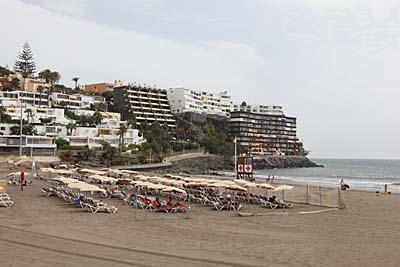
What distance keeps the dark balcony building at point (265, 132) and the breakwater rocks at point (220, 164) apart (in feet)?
36.8

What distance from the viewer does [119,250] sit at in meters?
12.0

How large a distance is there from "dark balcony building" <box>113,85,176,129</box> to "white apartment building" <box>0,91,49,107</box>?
2492 cm

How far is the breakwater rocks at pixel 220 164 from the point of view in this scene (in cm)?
8740

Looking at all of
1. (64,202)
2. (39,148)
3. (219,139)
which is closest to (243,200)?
(64,202)

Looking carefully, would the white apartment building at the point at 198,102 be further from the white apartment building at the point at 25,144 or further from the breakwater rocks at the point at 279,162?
the white apartment building at the point at 25,144

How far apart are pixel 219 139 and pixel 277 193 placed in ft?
309

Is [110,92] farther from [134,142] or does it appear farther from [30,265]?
[30,265]

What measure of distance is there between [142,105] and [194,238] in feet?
371

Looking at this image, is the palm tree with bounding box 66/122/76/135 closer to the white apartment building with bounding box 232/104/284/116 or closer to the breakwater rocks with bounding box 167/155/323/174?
the breakwater rocks with bounding box 167/155/323/174

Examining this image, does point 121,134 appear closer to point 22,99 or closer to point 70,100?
point 22,99

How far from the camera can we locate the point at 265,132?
492ft

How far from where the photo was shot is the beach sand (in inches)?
445

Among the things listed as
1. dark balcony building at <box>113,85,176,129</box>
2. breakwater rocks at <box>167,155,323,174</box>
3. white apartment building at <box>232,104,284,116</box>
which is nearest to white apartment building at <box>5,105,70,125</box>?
breakwater rocks at <box>167,155,323,174</box>

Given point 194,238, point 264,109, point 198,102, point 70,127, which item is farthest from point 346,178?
point 264,109
